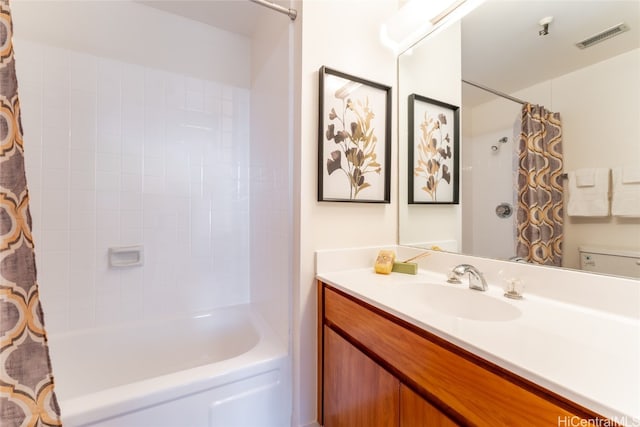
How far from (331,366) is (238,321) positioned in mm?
900

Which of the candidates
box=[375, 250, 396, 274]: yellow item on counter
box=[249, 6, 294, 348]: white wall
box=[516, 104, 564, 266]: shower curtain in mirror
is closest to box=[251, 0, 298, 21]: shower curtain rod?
box=[249, 6, 294, 348]: white wall

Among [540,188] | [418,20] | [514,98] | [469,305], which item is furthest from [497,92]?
[469,305]

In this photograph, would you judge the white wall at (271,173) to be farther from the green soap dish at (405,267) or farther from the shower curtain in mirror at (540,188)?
the shower curtain in mirror at (540,188)

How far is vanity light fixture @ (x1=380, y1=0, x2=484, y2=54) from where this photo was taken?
1.11 meters

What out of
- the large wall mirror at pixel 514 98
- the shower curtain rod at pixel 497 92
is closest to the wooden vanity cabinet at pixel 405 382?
the large wall mirror at pixel 514 98

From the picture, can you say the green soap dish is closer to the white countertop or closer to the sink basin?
the sink basin

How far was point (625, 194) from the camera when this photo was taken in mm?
718

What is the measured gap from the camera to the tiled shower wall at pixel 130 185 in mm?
1377

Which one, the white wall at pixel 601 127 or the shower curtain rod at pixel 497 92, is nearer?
the white wall at pixel 601 127

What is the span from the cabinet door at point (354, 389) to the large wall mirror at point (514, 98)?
648 mm

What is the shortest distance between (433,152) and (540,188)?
19.7 inches

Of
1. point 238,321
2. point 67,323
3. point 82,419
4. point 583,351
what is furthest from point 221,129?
point 583,351

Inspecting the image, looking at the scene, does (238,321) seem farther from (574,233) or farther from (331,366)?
(574,233)

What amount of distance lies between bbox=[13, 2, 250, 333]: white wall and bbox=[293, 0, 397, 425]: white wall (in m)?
0.88
